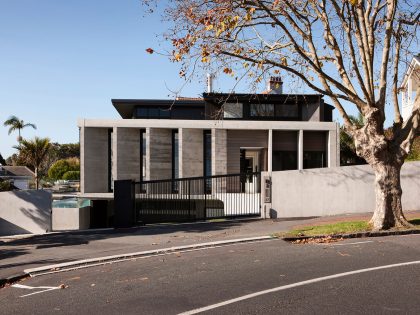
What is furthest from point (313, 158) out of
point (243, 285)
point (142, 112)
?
point (243, 285)

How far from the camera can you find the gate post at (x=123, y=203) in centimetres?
1565

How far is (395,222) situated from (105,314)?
906cm

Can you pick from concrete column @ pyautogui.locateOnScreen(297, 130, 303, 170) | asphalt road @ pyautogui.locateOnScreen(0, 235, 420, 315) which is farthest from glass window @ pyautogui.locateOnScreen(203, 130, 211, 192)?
asphalt road @ pyautogui.locateOnScreen(0, 235, 420, 315)

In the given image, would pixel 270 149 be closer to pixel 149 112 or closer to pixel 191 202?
pixel 149 112

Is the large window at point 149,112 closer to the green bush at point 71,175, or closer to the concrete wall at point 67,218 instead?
the concrete wall at point 67,218

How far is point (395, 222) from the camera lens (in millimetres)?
11672

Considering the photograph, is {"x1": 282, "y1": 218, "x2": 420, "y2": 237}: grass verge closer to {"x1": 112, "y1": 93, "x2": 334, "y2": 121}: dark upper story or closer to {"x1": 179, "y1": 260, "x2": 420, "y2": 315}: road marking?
{"x1": 179, "y1": 260, "x2": 420, "y2": 315}: road marking

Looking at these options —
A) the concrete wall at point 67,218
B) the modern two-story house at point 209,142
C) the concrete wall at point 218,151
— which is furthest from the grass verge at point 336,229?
the modern two-story house at point 209,142

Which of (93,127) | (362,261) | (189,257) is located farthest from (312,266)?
(93,127)

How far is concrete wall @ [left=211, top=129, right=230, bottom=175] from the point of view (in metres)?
28.9

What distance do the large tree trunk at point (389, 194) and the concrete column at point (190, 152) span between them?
18480mm

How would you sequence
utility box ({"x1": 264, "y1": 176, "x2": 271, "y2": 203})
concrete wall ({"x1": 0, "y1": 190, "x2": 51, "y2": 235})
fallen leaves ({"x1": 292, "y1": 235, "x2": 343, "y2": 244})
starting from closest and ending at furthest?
fallen leaves ({"x1": 292, "y1": 235, "x2": 343, "y2": 244}) → concrete wall ({"x1": 0, "y1": 190, "x2": 51, "y2": 235}) → utility box ({"x1": 264, "y1": 176, "x2": 271, "y2": 203})

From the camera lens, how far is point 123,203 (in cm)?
1570

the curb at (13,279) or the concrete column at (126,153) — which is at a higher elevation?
the concrete column at (126,153)
